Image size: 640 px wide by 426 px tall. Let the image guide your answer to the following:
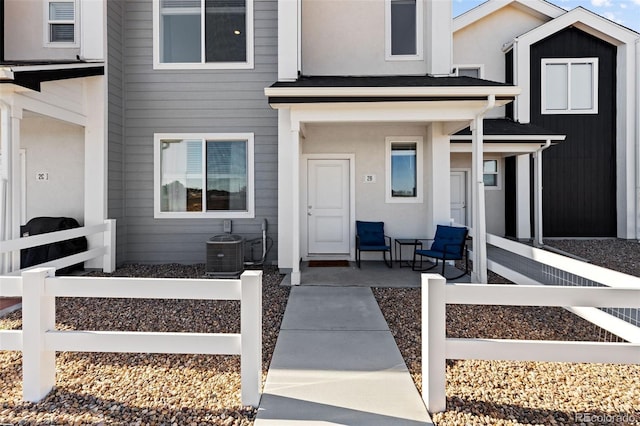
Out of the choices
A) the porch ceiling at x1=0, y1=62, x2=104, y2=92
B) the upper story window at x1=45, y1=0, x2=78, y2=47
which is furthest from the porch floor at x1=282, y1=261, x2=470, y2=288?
the upper story window at x1=45, y1=0, x2=78, y2=47

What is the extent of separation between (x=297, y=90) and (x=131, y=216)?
4.43m

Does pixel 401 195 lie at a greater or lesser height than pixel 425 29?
lesser

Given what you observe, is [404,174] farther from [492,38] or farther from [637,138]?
[637,138]

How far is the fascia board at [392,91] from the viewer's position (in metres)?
5.73

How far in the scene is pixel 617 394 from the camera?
2.84 meters

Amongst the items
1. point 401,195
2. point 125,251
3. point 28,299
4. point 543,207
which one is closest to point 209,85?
point 125,251

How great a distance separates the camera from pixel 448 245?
6605 mm

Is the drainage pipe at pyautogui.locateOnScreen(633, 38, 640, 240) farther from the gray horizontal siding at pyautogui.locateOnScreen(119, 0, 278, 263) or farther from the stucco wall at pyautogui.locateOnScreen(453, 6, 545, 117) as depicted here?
the gray horizontal siding at pyautogui.locateOnScreen(119, 0, 278, 263)

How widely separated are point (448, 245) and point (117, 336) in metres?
5.38

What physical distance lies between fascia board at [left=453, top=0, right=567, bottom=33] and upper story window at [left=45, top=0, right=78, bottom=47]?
998cm

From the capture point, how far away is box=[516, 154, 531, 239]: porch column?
1123 centimetres

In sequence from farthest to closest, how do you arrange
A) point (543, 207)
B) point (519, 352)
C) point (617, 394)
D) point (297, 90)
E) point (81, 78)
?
1. point (543, 207)
2. point (81, 78)
3. point (297, 90)
4. point (617, 394)
5. point (519, 352)

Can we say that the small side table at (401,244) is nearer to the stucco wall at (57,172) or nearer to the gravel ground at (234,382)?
the gravel ground at (234,382)

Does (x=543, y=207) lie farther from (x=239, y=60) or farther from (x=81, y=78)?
(x=81, y=78)
